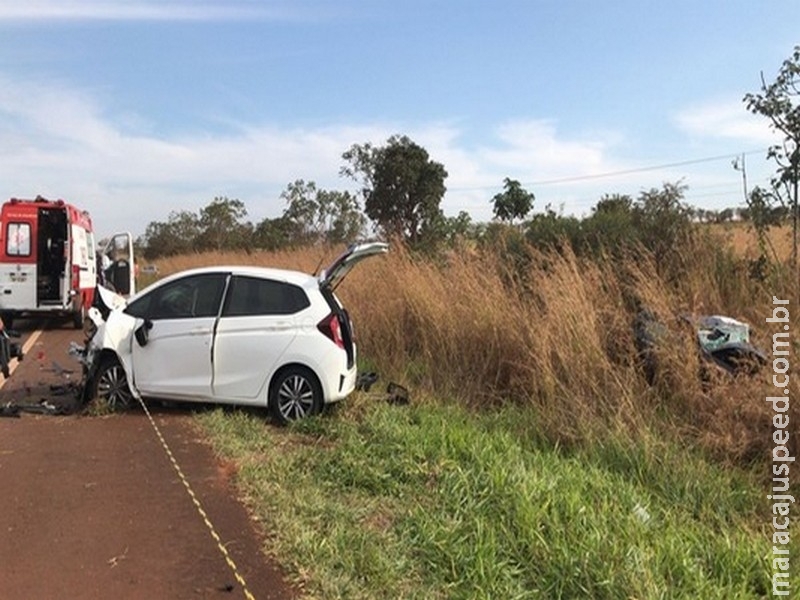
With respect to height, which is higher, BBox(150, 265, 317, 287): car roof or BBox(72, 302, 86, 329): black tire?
BBox(150, 265, 317, 287): car roof

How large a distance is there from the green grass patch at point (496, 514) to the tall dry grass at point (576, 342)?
0.60m

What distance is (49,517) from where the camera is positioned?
502 centimetres

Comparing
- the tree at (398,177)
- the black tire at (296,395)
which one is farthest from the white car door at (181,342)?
the tree at (398,177)

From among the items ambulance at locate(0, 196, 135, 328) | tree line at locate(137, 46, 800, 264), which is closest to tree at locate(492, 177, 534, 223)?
tree line at locate(137, 46, 800, 264)

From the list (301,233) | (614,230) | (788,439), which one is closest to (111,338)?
(788,439)

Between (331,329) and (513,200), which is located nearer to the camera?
(331,329)

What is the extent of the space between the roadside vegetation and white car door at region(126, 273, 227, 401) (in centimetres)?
48

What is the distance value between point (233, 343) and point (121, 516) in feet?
10.1

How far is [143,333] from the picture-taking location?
26.6ft

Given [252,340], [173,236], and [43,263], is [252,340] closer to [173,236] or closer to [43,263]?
[43,263]

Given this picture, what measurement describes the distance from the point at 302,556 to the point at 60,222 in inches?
602

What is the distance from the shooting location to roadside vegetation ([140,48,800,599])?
13.5 ft

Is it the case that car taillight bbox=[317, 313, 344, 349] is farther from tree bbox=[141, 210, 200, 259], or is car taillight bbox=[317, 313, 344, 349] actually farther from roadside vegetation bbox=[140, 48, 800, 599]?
tree bbox=[141, 210, 200, 259]

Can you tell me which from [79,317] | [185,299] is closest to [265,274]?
[185,299]
